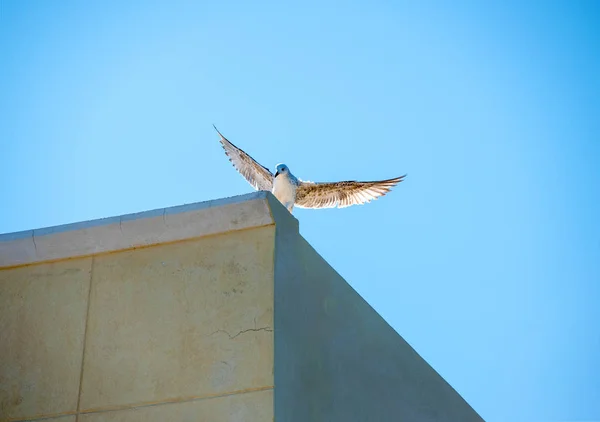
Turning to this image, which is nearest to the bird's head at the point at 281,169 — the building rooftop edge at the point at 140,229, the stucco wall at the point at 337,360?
the stucco wall at the point at 337,360

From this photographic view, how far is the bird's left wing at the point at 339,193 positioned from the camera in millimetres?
8977

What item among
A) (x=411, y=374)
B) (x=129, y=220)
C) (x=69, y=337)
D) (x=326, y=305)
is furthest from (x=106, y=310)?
(x=411, y=374)

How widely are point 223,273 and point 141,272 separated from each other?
32cm

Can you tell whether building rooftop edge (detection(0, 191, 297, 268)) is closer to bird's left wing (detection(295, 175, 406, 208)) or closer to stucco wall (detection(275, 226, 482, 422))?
stucco wall (detection(275, 226, 482, 422))

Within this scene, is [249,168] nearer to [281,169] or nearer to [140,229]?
[281,169]

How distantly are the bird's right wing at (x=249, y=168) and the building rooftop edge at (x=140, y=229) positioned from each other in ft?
20.7

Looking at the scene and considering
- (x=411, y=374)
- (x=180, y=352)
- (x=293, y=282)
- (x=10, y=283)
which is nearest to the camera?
(x=180, y=352)

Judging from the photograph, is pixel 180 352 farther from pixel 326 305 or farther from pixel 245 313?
pixel 326 305

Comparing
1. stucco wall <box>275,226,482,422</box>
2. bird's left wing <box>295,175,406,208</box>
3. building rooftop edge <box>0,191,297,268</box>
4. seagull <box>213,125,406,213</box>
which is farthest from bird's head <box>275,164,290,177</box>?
building rooftop edge <box>0,191,297,268</box>

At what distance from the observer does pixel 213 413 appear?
234 cm

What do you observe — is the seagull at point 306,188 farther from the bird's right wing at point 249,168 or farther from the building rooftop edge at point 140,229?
the building rooftop edge at point 140,229

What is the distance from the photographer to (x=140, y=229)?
272 centimetres

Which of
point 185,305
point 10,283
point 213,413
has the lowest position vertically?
point 213,413

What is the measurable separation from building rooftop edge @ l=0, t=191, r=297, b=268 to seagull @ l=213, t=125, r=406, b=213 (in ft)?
18.9
